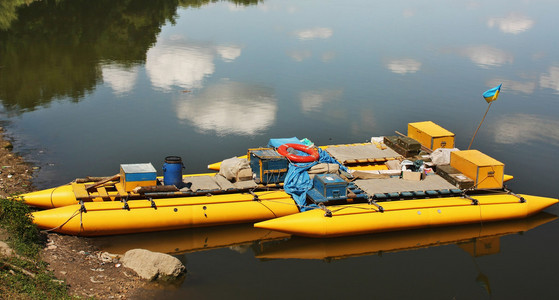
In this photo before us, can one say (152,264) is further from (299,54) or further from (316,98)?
(299,54)

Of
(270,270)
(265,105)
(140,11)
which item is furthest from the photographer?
(140,11)

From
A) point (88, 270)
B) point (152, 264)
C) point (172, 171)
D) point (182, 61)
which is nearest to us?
point (88, 270)

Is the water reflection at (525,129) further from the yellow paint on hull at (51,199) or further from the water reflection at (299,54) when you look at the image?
the yellow paint on hull at (51,199)

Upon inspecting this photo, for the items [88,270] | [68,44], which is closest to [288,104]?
[88,270]

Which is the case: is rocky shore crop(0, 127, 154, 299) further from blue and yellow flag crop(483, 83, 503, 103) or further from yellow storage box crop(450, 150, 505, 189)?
blue and yellow flag crop(483, 83, 503, 103)

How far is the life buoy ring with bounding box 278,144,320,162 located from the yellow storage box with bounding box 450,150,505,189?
216 inches

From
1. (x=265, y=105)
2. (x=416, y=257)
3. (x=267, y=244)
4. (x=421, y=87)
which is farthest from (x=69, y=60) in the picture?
(x=416, y=257)

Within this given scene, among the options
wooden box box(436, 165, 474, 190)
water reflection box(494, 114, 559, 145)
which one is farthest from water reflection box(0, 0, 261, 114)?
wooden box box(436, 165, 474, 190)

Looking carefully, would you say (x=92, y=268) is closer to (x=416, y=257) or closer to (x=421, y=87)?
(x=416, y=257)

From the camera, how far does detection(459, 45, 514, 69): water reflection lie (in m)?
45.6

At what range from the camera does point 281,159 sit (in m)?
21.3

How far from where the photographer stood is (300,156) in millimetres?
22031

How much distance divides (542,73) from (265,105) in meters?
22.2

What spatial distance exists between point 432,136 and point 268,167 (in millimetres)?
7500
